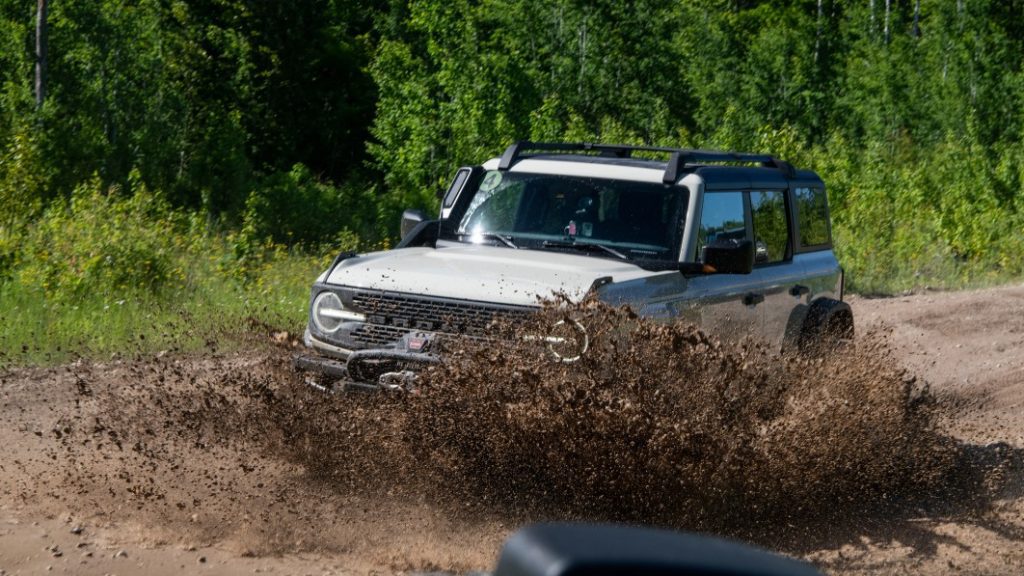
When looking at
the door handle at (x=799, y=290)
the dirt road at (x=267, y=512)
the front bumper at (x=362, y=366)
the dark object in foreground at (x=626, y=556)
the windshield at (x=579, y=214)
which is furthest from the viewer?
the door handle at (x=799, y=290)

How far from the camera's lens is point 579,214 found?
7492 millimetres

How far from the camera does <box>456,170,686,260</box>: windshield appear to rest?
7.23 metres

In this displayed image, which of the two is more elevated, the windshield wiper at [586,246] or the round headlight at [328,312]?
the windshield wiper at [586,246]

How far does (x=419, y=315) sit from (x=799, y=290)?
299 centimetres

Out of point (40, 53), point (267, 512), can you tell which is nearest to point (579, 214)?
point (267, 512)

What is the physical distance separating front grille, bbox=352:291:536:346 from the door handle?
2.71 meters

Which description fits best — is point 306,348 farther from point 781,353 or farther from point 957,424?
point 957,424

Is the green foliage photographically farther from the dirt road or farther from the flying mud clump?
the flying mud clump

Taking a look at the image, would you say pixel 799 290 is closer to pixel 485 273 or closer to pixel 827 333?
pixel 827 333

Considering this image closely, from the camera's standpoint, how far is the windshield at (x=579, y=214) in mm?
7230

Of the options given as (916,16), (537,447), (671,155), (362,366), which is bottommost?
(537,447)

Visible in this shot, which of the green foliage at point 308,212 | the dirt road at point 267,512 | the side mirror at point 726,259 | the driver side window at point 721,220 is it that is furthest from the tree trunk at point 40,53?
the side mirror at point 726,259

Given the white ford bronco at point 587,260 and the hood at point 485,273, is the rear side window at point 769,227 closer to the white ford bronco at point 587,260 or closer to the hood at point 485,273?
the white ford bronco at point 587,260

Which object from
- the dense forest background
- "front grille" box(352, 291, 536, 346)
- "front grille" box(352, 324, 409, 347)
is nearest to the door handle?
"front grille" box(352, 291, 536, 346)
